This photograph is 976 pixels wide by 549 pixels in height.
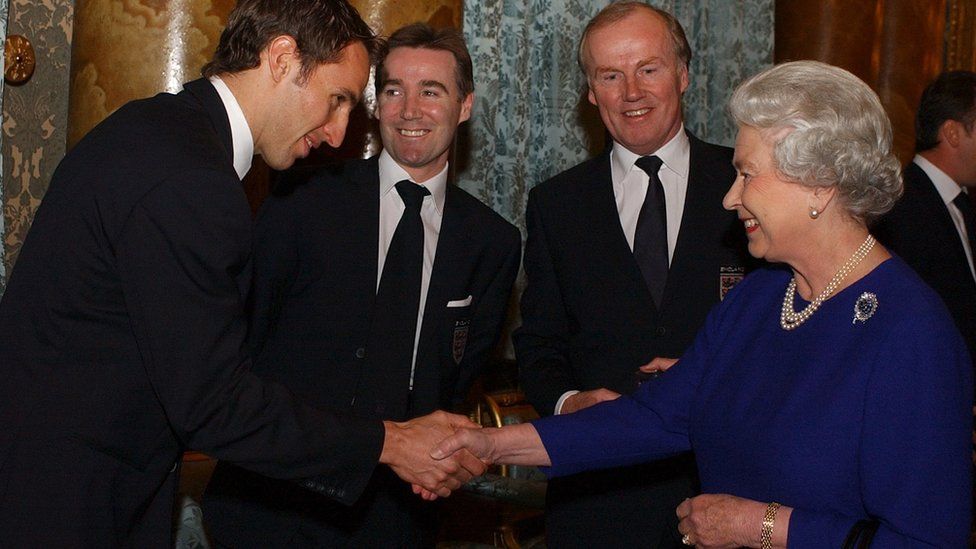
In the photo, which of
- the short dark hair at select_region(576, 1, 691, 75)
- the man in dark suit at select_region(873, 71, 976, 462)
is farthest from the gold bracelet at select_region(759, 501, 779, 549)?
the man in dark suit at select_region(873, 71, 976, 462)

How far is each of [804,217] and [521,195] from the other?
2669 mm

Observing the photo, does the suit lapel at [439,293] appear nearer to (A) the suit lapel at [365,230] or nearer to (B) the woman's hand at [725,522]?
(A) the suit lapel at [365,230]

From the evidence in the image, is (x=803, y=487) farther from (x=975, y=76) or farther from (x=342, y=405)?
(x=975, y=76)

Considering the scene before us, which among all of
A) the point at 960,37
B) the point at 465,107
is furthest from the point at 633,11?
the point at 960,37

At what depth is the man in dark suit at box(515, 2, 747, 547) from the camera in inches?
110

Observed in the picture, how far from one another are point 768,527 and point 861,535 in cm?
16

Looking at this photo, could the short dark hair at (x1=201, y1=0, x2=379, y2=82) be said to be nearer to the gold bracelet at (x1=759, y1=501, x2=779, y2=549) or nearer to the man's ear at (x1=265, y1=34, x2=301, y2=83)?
the man's ear at (x1=265, y1=34, x2=301, y2=83)

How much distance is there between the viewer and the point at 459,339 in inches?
115

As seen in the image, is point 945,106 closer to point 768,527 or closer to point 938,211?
point 938,211

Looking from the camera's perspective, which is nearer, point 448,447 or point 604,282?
point 448,447

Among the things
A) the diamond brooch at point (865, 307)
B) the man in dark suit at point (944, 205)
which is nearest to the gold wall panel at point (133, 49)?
the diamond brooch at point (865, 307)

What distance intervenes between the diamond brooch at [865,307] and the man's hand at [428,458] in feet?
3.31

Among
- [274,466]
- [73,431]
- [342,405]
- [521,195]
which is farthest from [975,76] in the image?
[73,431]

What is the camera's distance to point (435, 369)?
287 cm
